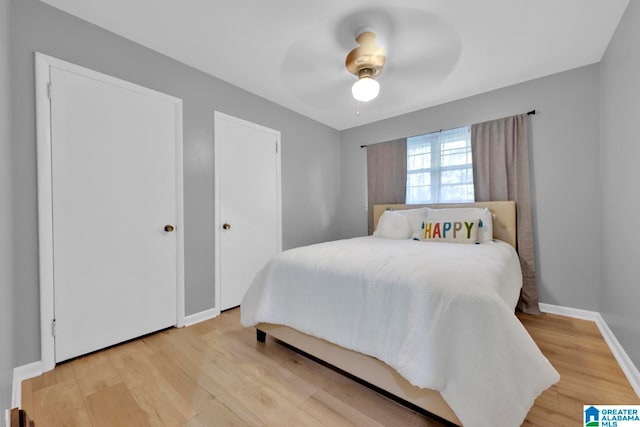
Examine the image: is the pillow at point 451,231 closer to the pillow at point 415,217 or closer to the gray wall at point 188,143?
the pillow at point 415,217

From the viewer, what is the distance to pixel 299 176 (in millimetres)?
3480

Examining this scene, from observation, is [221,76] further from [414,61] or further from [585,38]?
[585,38]

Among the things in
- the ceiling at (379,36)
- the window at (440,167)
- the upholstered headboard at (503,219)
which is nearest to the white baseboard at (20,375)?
the ceiling at (379,36)

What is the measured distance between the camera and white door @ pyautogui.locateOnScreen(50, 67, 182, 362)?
1692mm

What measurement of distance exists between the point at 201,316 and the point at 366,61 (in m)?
2.64

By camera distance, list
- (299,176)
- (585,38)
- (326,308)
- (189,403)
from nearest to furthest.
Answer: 1. (189,403)
2. (326,308)
3. (585,38)
4. (299,176)

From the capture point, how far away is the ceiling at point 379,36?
65.9 inches

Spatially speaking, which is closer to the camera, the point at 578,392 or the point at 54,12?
the point at 578,392

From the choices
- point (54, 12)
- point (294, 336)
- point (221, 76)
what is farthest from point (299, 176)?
point (54, 12)

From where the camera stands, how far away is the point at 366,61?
6.53 feet

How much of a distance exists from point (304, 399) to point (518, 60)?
3.13m

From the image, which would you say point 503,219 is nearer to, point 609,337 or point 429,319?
point 609,337

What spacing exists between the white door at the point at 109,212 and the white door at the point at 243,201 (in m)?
0.46

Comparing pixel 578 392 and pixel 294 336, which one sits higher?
pixel 294 336
